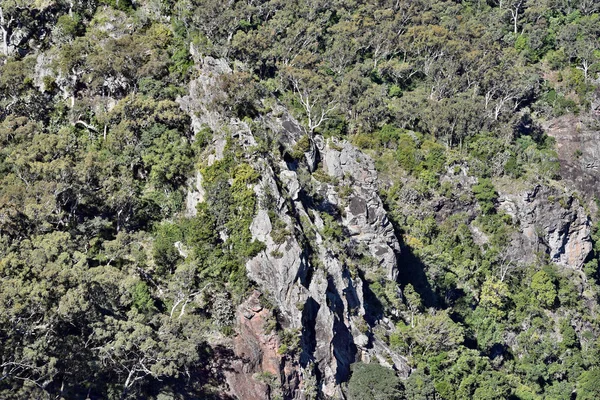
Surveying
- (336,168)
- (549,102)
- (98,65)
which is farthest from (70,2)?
(549,102)

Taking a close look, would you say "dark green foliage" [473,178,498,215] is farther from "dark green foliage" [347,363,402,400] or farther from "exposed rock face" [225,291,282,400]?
"exposed rock face" [225,291,282,400]

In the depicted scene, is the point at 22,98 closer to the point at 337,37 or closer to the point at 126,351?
the point at 126,351

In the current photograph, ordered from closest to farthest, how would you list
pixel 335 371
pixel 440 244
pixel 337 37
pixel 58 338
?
pixel 58 338
pixel 335 371
pixel 440 244
pixel 337 37

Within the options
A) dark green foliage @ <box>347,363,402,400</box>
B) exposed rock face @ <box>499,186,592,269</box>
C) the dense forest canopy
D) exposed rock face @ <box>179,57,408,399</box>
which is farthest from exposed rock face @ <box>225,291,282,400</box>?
exposed rock face @ <box>499,186,592,269</box>

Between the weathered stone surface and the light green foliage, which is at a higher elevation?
the weathered stone surface

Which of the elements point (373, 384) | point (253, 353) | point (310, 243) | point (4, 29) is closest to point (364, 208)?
point (310, 243)

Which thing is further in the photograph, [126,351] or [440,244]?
[440,244]

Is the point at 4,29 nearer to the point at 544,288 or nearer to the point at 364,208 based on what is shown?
the point at 364,208
